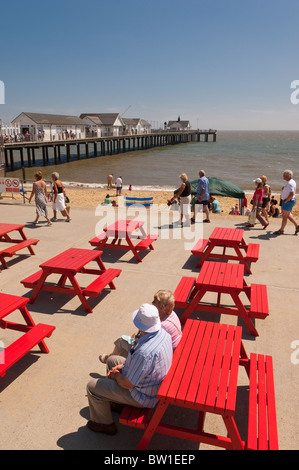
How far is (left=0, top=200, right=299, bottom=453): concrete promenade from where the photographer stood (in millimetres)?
3047

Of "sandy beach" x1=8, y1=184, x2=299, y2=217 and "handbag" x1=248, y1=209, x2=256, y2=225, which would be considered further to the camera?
"sandy beach" x1=8, y1=184, x2=299, y2=217

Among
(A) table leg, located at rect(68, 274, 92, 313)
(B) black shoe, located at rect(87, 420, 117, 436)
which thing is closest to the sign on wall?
(A) table leg, located at rect(68, 274, 92, 313)

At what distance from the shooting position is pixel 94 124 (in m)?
66.9

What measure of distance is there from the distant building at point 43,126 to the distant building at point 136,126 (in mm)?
23043

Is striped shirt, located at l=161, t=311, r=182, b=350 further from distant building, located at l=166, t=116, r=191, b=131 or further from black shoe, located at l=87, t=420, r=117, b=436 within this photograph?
distant building, located at l=166, t=116, r=191, b=131

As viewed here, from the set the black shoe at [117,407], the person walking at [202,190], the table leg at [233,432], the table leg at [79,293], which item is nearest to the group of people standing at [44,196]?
the person walking at [202,190]

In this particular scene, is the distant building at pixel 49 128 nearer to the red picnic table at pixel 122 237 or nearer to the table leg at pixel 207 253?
the red picnic table at pixel 122 237

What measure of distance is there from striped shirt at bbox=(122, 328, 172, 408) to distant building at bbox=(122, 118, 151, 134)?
2952 inches

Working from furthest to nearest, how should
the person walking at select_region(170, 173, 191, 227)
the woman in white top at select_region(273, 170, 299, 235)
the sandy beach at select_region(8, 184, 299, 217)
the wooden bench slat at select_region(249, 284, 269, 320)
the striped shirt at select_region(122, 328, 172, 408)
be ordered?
the sandy beach at select_region(8, 184, 299, 217)
the person walking at select_region(170, 173, 191, 227)
the woman in white top at select_region(273, 170, 299, 235)
the wooden bench slat at select_region(249, 284, 269, 320)
the striped shirt at select_region(122, 328, 172, 408)

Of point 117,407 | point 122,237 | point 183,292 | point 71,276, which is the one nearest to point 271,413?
point 117,407

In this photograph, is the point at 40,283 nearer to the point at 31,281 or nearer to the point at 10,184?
the point at 31,281
